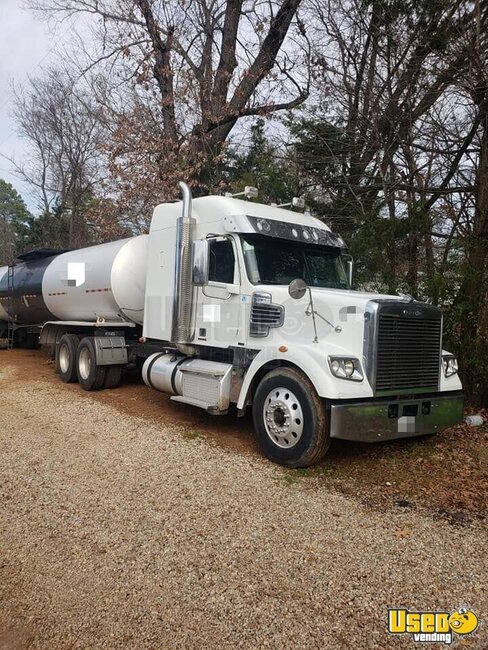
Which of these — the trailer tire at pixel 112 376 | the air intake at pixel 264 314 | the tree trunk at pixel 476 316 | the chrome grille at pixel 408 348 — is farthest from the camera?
the trailer tire at pixel 112 376

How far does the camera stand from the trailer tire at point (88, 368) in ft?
31.0

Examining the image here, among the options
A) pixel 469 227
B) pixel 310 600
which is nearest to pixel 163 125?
pixel 469 227

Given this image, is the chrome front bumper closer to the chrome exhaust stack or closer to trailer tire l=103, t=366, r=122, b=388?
the chrome exhaust stack

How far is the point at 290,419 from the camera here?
538cm

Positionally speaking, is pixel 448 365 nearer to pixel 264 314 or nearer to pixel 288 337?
pixel 288 337

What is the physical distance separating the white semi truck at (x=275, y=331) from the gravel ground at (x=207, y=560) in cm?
82

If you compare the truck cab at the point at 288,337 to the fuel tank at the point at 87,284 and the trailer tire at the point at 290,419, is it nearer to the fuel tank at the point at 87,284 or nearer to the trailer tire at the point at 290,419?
the trailer tire at the point at 290,419

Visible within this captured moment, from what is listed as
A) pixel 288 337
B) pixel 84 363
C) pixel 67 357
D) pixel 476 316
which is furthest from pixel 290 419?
pixel 67 357

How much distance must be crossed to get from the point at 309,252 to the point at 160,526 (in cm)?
414

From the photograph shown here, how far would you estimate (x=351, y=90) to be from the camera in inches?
386

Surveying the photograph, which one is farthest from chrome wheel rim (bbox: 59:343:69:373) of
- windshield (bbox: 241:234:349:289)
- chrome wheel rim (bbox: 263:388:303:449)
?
chrome wheel rim (bbox: 263:388:303:449)

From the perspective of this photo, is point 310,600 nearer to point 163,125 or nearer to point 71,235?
point 163,125

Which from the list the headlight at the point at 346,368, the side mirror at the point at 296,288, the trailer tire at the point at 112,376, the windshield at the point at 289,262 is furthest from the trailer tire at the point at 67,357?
the headlight at the point at 346,368

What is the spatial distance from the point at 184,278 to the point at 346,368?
2863 mm
